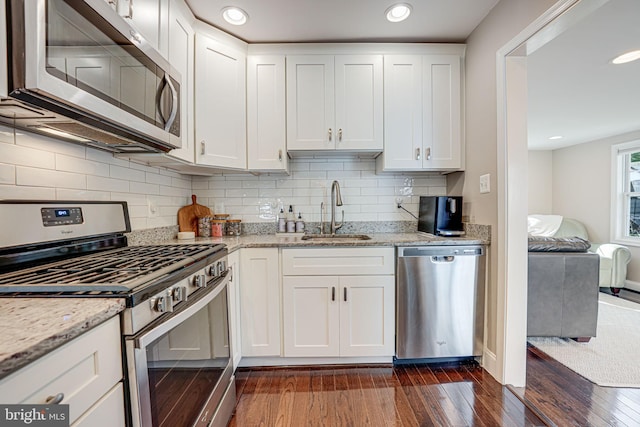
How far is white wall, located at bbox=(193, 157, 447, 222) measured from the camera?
7.94 ft

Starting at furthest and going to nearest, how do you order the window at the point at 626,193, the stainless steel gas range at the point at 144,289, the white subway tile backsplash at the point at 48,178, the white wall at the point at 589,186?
the white wall at the point at 589,186, the window at the point at 626,193, the white subway tile backsplash at the point at 48,178, the stainless steel gas range at the point at 144,289

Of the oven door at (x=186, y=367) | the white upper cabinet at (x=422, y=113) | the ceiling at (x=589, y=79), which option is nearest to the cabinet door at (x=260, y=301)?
the oven door at (x=186, y=367)

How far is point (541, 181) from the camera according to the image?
5.47 meters

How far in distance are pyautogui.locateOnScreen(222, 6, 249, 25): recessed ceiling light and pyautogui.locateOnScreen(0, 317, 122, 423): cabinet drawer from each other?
6.27 feet

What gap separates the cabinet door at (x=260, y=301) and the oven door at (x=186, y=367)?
0.36m

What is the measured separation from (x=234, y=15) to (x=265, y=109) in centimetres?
61

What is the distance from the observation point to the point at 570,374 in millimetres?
1812

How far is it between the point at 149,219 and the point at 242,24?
1483 millimetres

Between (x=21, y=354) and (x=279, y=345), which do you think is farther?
(x=279, y=345)

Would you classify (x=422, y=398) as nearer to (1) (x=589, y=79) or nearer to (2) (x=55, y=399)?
(2) (x=55, y=399)

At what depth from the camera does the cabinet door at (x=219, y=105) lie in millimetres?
1845

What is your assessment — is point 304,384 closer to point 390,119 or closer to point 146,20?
point 390,119

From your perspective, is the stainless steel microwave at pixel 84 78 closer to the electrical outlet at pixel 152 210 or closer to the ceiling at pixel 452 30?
the electrical outlet at pixel 152 210

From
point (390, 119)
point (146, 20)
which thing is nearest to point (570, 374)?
point (390, 119)
